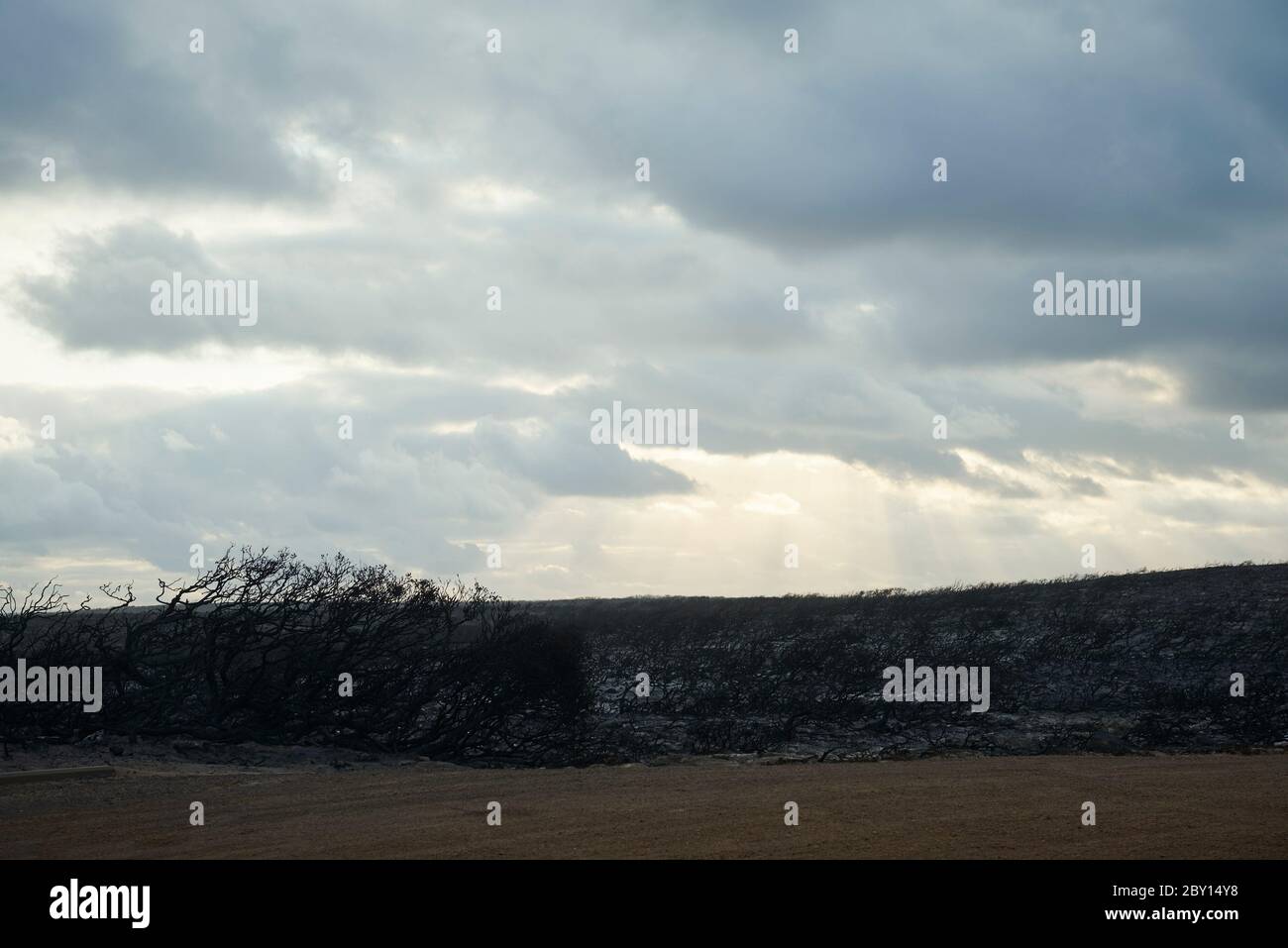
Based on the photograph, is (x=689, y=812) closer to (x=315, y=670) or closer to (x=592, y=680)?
(x=315, y=670)

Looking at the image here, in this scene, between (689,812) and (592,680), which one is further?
(592,680)

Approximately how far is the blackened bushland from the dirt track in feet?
19.9

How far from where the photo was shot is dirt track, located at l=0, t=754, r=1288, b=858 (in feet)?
40.2

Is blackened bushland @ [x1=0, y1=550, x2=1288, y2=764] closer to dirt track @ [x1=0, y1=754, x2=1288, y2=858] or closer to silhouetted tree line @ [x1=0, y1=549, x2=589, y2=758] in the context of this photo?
silhouetted tree line @ [x1=0, y1=549, x2=589, y2=758]

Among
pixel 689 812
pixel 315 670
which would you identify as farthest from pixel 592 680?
pixel 689 812

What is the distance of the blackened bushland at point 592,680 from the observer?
26641mm

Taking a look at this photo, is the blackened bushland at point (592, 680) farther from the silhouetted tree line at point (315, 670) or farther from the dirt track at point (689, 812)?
the dirt track at point (689, 812)

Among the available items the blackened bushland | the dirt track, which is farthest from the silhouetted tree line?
the dirt track

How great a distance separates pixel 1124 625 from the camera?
121 feet

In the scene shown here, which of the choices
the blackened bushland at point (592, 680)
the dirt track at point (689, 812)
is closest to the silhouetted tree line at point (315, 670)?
the blackened bushland at point (592, 680)

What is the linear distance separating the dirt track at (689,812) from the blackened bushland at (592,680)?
6061mm

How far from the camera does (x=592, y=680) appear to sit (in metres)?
36.0

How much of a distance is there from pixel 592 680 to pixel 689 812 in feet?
70.7
